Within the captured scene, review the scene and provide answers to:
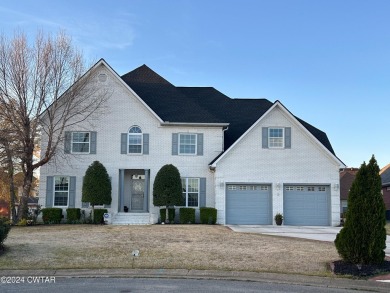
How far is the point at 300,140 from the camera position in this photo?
25.4 m

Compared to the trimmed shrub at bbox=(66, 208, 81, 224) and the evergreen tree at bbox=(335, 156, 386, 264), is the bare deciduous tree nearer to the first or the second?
the trimmed shrub at bbox=(66, 208, 81, 224)

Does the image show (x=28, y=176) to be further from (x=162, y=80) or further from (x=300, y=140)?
(x=300, y=140)

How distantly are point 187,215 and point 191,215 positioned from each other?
0.22 m

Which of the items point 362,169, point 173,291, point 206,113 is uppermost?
point 206,113

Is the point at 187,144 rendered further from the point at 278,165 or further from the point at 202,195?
the point at 278,165

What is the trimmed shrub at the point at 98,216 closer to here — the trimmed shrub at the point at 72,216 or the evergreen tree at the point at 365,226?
the trimmed shrub at the point at 72,216

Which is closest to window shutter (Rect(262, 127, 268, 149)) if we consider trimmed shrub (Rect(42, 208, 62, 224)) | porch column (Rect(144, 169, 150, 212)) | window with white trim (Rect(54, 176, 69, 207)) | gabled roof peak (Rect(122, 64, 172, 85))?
porch column (Rect(144, 169, 150, 212))

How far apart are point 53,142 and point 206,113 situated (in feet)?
29.1

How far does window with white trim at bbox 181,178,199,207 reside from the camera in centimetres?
2580

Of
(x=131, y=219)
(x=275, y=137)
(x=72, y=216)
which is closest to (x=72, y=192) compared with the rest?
(x=72, y=216)

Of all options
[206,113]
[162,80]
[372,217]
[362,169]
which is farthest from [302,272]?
[162,80]

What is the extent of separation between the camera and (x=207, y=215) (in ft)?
80.0

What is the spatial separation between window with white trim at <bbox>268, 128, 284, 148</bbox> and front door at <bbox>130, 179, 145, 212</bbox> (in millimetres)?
7699

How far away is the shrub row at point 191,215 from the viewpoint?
80.0 feet
